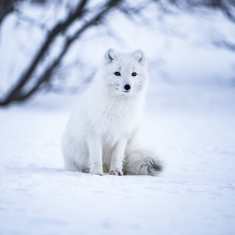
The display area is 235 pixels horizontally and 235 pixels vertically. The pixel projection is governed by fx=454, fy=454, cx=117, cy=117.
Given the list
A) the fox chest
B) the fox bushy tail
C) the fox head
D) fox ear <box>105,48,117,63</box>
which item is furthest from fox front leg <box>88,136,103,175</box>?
fox ear <box>105,48,117,63</box>

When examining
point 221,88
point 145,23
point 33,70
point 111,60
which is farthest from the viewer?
point 221,88

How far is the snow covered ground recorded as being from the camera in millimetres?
3064

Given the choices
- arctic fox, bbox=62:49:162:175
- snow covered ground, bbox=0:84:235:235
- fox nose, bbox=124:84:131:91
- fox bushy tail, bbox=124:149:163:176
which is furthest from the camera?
fox bushy tail, bbox=124:149:163:176

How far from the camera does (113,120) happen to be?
4.93m

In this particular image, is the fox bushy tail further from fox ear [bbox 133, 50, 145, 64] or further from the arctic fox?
fox ear [bbox 133, 50, 145, 64]

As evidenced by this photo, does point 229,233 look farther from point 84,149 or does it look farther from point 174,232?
point 84,149

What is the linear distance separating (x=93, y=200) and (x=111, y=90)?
5.31ft

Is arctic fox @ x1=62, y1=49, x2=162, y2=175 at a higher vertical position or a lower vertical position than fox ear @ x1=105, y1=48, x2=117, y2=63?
lower

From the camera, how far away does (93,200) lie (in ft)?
11.9

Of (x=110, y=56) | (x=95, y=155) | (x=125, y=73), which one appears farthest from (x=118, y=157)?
(x=110, y=56)

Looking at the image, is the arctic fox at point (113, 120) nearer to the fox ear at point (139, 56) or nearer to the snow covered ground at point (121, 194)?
the fox ear at point (139, 56)

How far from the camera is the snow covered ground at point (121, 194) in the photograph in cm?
306

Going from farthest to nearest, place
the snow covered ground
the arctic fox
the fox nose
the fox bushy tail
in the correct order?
the fox bushy tail < the arctic fox < the fox nose < the snow covered ground

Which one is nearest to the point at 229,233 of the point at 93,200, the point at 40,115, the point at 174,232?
the point at 174,232
